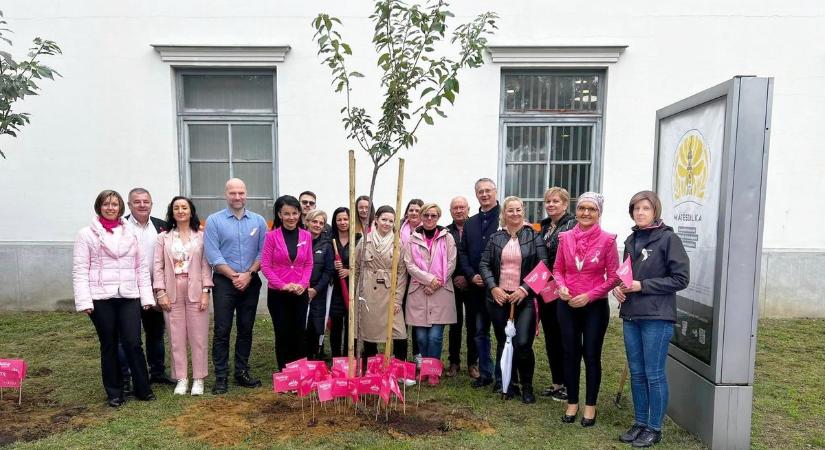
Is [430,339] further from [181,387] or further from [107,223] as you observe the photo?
[107,223]

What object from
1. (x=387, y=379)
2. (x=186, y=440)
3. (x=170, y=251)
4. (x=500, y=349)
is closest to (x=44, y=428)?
(x=186, y=440)

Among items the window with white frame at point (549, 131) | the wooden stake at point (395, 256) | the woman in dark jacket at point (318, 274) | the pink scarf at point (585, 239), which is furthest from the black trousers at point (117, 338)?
the window with white frame at point (549, 131)

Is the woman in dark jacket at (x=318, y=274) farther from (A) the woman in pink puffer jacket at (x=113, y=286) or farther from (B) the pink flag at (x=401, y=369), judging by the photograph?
(A) the woman in pink puffer jacket at (x=113, y=286)

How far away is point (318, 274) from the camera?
461 cm

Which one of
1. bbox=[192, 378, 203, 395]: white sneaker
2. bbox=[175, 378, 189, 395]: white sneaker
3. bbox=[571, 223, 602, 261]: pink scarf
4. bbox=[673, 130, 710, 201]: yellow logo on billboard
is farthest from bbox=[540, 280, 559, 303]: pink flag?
bbox=[175, 378, 189, 395]: white sneaker

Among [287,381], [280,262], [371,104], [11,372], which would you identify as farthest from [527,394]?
[371,104]

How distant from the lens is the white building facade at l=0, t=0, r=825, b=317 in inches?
263

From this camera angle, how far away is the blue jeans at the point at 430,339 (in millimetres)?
4535

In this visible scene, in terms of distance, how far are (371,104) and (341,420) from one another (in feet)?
14.6

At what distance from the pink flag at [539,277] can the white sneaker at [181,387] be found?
10.0 ft

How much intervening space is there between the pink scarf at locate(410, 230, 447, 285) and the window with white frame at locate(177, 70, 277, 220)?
3.48 m

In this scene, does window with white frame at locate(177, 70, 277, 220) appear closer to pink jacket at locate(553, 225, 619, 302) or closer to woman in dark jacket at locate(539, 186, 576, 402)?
woman in dark jacket at locate(539, 186, 576, 402)

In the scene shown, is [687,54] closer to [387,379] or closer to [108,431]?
[387,379]

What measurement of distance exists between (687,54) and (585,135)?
1.63 m
